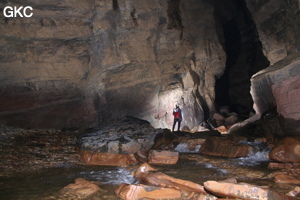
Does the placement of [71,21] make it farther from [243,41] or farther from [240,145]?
[243,41]

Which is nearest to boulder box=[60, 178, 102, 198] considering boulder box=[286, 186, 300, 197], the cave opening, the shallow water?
the shallow water

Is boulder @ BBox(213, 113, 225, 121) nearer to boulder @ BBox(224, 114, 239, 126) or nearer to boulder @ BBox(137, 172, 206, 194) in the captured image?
boulder @ BBox(224, 114, 239, 126)

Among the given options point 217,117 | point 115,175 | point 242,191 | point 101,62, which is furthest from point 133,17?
point 242,191

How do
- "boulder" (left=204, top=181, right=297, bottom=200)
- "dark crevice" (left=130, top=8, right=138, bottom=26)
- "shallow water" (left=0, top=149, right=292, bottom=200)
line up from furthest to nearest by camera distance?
1. "dark crevice" (left=130, top=8, right=138, bottom=26)
2. "shallow water" (left=0, top=149, right=292, bottom=200)
3. "boulder" (left=204, top=181, right=297, bottom=200)

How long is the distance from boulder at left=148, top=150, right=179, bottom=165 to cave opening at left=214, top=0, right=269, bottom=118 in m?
12.7

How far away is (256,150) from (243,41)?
1552 cm

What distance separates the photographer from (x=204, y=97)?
12.6 m

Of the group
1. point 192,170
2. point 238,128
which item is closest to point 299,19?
point 238,128

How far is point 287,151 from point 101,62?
25.5 feet

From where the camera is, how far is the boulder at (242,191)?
100 inches

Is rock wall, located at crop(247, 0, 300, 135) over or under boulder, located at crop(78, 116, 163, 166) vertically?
over

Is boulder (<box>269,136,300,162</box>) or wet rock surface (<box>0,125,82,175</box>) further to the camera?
wet rock surface (<box>0,125,82,175</box>)

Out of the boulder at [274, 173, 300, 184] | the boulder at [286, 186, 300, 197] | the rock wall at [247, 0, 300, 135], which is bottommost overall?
the boulder at [274, 173, 300, 184]

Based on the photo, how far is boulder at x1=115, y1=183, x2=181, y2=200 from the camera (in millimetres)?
2949
